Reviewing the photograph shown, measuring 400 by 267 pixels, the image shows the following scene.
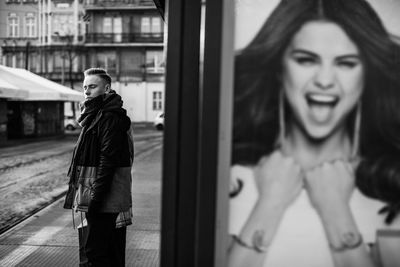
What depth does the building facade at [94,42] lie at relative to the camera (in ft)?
193

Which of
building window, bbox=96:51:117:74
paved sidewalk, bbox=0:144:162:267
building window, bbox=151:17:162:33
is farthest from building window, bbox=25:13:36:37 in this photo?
paved sidewalk, bbox=0:144:162:267

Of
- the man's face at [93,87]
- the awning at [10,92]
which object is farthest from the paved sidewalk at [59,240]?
the awning at [10,92]

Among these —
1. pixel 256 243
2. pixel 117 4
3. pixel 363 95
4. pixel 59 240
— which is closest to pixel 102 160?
pixel 256 243

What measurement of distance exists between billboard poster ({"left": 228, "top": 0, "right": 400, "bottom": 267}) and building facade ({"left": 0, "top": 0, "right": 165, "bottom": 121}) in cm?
5585

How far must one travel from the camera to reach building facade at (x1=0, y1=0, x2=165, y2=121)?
193 ft

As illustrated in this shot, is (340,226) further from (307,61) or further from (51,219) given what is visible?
(51,219)

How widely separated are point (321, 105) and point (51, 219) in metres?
6.44

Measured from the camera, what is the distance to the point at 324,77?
2.50 metres

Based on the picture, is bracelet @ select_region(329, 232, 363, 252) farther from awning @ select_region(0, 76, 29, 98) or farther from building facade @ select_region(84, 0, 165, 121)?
building facade @ select_region(84, 0, 165, 121)

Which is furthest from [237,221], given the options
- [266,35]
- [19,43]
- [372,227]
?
[19,43]

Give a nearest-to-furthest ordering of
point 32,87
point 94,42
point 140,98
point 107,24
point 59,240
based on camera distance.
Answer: point 59,240, point 32,87, point 140,98, point 94,42, point 107,24

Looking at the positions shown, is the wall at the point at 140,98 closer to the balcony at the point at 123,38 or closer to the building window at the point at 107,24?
the balcony at the point at 123,38

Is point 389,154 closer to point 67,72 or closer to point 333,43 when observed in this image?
point 333,43

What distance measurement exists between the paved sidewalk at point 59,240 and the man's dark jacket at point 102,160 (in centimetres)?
161
